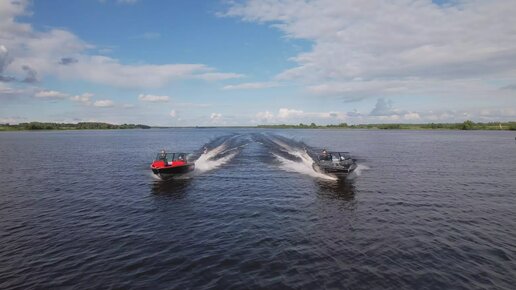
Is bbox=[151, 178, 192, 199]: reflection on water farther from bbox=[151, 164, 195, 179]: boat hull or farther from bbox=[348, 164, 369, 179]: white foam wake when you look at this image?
bbox=[348, 164, 369, 179]: white foam wake

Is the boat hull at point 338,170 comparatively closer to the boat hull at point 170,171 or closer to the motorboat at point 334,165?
the motorboat at point 334,165

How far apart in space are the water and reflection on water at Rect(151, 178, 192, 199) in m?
0.21

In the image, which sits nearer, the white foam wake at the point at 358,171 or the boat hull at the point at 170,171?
the boat hull at the point at 170,171

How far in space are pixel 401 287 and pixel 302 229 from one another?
846cm

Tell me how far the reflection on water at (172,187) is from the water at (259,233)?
210 mm

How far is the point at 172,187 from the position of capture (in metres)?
37.9

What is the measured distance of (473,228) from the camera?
23422mm

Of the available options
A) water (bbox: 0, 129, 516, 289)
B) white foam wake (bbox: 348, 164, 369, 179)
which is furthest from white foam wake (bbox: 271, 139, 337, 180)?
white foam wake (bbox: 348, 164, 369, 179)

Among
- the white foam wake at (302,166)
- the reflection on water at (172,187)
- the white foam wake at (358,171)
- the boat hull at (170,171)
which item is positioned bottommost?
the reflection on water at (172,187)

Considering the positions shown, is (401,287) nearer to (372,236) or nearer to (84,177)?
(372,236)

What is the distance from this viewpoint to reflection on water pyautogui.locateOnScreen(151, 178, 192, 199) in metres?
34.4

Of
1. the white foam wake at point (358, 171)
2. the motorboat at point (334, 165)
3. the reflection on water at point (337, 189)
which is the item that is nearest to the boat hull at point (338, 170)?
the motorboat at point (334, 165)

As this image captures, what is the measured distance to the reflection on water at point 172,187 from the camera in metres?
34.4

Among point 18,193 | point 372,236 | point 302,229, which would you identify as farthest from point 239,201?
point 18,193
